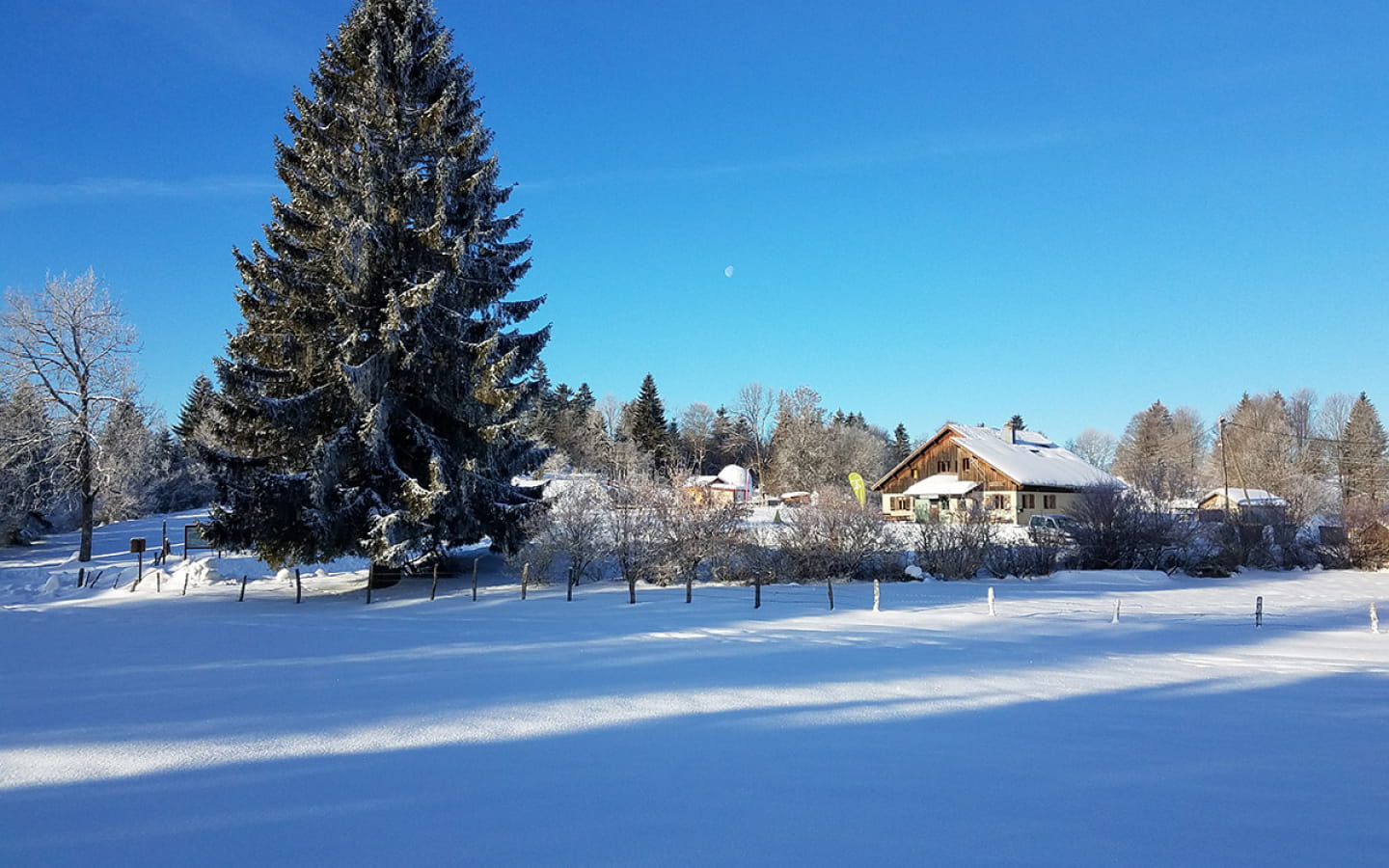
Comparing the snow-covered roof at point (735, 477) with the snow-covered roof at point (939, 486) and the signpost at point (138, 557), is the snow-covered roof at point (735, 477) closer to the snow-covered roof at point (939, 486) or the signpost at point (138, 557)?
the snow-covered roof at point (939, 486)

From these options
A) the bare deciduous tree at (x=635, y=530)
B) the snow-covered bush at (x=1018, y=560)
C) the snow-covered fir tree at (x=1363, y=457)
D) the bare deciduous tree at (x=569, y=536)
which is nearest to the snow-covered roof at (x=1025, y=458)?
the snow-covered fir tree at (x=1363, y=457)

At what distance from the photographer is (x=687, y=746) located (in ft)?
24.7

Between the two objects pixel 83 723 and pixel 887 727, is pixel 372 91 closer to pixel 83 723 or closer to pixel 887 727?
pixel 83 723

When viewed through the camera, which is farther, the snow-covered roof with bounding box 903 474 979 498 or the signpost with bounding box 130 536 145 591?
the snow-covered roof with bounding box 903 474 979 498

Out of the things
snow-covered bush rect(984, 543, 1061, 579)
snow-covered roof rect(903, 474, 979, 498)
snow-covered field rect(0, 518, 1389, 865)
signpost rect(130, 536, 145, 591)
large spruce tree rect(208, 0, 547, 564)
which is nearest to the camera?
snow-covered field rect(0, 518, 1389, 865)

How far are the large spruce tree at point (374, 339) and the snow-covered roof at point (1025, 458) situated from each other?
40488 mm

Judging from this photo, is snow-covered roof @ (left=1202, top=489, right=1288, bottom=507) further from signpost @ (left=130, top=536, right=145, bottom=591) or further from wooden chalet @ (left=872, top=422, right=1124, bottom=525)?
signpost @ (left=130, top=536, right=145, bottom=591)

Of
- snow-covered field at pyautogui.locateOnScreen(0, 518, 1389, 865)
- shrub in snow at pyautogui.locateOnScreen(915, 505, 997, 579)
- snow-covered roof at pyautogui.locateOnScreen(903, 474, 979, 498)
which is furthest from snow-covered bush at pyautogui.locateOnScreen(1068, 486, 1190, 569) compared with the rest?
snow-covered roof at pyautogui.locateOnScreen(903, 474, 979, 498)

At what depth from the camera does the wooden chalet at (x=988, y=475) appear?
52125 millimetres

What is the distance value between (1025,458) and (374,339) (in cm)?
4830

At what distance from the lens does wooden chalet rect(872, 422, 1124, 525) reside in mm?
52125

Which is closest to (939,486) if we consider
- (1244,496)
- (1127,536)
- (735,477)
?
(1244,496)

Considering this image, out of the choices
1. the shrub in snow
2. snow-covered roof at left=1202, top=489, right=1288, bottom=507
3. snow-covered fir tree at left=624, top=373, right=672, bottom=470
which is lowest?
the shrub in snow

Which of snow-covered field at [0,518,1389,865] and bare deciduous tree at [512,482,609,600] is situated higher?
bare deciduous tree at [512,482,609,600]
